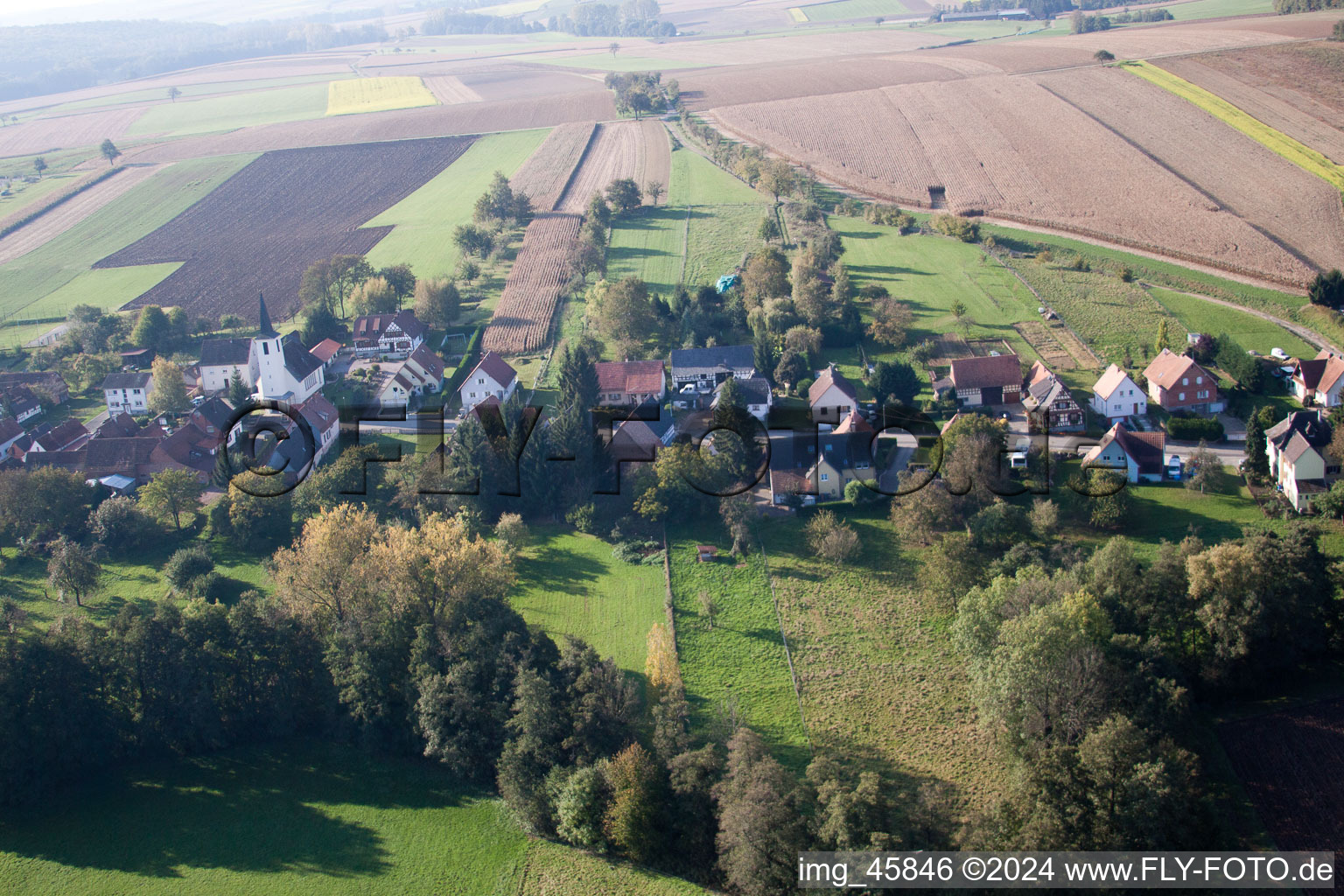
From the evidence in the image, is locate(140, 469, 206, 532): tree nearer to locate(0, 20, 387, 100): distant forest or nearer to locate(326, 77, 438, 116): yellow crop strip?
locate(326, 77, 438, 116): yellow crop strip

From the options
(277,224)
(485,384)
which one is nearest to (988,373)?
(485,384)

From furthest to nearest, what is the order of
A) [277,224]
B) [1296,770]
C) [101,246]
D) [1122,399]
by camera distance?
[277,224], [101,246], [1122,399], [1296,770]

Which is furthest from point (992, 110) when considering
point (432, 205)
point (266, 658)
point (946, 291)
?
point (266, 658)

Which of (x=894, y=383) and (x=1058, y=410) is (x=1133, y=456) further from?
(x=894, y=383)

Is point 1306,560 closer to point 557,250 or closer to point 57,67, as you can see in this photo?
point 557,250

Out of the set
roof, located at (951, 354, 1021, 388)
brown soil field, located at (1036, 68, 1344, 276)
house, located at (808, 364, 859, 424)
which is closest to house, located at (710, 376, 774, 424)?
house, located at (808, 364, 859, 424)
